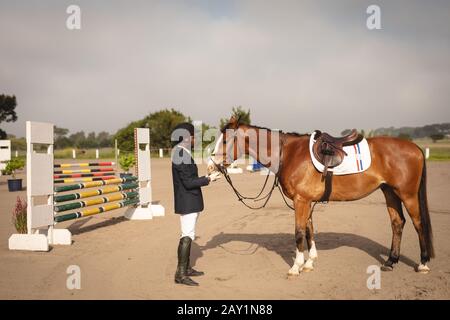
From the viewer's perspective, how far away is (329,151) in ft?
18.1

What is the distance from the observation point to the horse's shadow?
6.56 m

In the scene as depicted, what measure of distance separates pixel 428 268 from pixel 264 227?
390cm

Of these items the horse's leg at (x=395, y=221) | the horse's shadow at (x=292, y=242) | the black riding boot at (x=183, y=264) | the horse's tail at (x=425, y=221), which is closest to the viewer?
the black riding boot at (x=183, y=264)

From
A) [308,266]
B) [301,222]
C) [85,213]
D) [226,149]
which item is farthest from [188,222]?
[85,213]

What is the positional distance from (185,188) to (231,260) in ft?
5.87

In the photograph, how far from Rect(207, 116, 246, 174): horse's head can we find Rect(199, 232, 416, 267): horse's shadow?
198 cm

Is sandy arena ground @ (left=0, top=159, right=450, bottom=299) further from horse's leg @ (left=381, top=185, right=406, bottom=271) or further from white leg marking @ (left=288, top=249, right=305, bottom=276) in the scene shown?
horse's leg @ (left=381, top=185, right=406, bottom=271)

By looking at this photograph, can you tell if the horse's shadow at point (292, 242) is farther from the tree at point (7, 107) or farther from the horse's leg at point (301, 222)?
the tree at point (7, 107)

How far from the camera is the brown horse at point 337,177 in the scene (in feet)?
18.2

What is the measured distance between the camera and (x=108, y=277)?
17.7 feet

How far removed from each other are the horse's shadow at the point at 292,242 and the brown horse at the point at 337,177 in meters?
0.64

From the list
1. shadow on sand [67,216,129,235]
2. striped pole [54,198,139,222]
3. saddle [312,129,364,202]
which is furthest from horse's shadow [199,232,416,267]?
shadow on sand [67,216,129,235]

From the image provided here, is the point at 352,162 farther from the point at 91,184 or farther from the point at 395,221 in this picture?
the point at 91,184

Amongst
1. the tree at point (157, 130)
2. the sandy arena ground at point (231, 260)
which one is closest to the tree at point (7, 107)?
the tree at point (157, 130)
